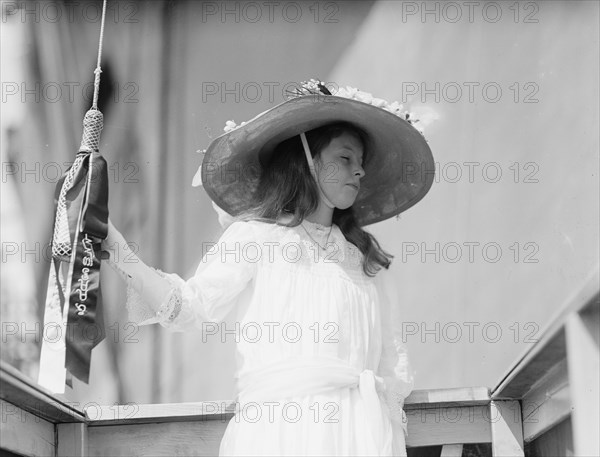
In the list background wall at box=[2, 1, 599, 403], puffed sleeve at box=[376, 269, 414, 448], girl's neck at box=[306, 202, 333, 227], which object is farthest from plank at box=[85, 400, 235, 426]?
background wall at box=[2, 1, 599, 403]

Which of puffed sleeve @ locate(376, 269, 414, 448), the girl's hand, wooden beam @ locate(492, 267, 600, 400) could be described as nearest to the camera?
wooden beam @ locate(492, 267, 600, 400)

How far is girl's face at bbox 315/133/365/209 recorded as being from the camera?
3256 millimetres

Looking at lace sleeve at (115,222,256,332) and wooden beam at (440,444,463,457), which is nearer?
lace sleeve at (115,222,256,332)

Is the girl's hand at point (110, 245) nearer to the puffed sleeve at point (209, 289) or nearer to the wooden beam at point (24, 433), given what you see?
the puffed sleeve at point (209, 289)

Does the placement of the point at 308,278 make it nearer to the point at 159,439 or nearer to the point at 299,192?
the point at 299,192

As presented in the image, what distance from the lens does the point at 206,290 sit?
3.02 meters

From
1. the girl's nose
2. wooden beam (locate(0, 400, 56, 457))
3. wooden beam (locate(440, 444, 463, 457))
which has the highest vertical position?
the girl's nose

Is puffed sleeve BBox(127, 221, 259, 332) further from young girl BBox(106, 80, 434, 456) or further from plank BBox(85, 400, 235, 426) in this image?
plank BBox(85, 400, 235, 426)

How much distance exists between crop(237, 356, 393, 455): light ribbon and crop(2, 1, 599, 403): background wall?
1.30 m

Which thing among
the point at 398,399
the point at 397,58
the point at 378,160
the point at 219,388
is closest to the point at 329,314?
the point at 398,399

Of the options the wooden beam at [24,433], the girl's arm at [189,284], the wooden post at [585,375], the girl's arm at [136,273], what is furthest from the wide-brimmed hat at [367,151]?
the wooden post at [585,375]

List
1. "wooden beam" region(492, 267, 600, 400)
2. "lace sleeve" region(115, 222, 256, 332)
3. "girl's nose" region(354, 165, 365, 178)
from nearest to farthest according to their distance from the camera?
"wooden beam" region(492, 267, 600, 400)
"lace sleeve" region(115, 222, 256, 332)
"girl's nose" region(354, 165, 365, 178)

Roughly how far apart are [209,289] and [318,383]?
1.28 ft

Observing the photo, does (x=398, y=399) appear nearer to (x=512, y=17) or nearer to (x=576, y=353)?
(x=576, y=353)
